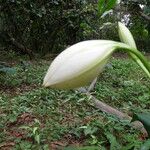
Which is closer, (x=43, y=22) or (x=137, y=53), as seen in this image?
(x=137, y=53)

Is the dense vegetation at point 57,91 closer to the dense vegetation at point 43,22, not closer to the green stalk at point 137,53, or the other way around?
the dense vegetation at point 43,22

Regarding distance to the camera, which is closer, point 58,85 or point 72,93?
point 58,85

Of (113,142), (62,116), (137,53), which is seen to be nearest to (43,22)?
(62,116)

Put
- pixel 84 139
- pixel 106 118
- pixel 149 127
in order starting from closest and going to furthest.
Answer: pixel 149 127, pixel 84 139, pixel 106 118

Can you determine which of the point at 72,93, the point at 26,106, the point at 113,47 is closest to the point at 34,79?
the point at 72,93

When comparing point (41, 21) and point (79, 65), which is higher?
point (79, 65)

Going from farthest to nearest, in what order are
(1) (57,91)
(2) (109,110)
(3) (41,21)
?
(3) (41,21)
(1) (57,91)
(2) (109,110)

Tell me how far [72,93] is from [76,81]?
3345 mm

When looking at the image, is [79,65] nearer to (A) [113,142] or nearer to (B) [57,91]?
(A) [113,142]

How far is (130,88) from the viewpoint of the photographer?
470cm

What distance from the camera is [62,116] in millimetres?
3438

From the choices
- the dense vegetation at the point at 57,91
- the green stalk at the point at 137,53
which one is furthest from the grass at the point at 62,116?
the green stalk at the point at 137,53

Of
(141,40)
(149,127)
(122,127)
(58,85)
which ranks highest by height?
(58,85)

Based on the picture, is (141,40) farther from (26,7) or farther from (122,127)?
(122,127)
